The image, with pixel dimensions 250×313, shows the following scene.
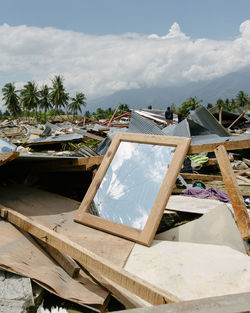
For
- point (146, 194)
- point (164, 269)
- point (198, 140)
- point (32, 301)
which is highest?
point (198, 140)

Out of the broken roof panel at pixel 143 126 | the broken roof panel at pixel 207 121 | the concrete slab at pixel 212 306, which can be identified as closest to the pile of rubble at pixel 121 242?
the concrete slab at pixel 212 306

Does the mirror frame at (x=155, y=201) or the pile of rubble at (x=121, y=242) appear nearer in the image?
the pile of rubble at (x=121, y=242)

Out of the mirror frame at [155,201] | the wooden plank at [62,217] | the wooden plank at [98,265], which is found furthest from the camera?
the mirror frame at [155,201]

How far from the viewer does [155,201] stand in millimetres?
2816

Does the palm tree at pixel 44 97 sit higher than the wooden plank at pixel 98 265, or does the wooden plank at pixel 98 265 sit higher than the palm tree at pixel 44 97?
the palm tree at pixel 44 97

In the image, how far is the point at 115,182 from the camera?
3.26 m

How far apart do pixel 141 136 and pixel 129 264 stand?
5.35ft

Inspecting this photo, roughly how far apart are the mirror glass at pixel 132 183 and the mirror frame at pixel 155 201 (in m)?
0.05

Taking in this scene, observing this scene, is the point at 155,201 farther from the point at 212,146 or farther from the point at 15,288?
the point at 15,288

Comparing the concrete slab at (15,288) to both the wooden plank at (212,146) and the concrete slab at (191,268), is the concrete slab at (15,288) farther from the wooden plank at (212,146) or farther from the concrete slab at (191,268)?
the wooden plank at (212,146)

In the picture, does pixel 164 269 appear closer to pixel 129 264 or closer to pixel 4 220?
pixel 129 264

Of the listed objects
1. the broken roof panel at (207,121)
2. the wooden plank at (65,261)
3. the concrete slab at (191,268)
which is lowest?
the wooden plank at (65,261)

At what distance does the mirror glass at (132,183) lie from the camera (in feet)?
9.51

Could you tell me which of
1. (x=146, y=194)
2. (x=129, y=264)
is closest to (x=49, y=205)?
(x=146, y=194)
